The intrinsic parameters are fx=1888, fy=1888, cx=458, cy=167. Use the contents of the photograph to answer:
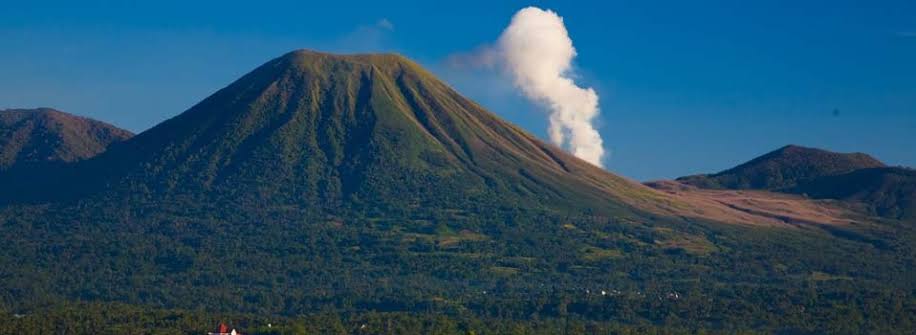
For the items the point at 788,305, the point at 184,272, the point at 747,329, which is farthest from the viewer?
the point at 184,272

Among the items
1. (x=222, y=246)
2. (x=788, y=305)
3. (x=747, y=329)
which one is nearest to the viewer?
(x=747, y=329)

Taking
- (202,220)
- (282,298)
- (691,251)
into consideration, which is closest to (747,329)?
(282,298)

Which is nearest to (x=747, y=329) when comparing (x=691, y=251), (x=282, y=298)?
(x=282, y=298)

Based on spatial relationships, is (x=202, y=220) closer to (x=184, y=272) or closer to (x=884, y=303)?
(x=184, y=272)

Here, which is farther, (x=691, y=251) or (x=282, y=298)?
(x=691, y=251)

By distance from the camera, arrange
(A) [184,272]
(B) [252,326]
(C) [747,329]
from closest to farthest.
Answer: (B) [252,326] → (C) [747,329] → (A) [184,272]

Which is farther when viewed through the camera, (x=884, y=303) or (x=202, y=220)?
(x=202, y=220)

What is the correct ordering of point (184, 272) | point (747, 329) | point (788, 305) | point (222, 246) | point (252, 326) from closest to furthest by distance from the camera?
point (252, 326)
point (747, 329)
point (788, 305)
point (184, 272)
point (222, 246)

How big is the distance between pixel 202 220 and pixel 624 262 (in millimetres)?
44502

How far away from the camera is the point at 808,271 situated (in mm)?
192750

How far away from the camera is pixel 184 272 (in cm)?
17525

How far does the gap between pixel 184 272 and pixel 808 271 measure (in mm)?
63645

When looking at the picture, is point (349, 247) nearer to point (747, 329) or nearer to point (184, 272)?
point (184, 272)

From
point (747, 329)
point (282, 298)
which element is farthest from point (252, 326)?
point (747, 329)
